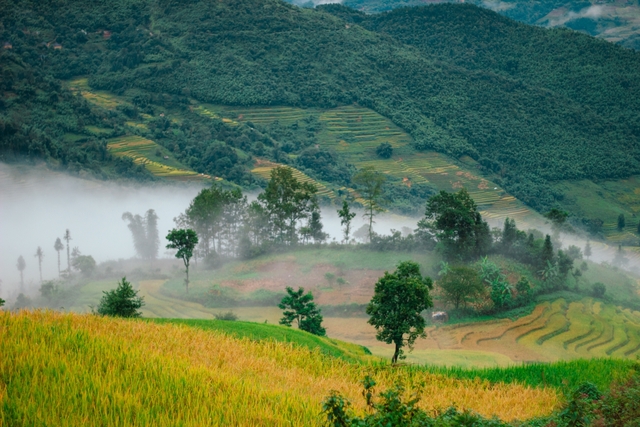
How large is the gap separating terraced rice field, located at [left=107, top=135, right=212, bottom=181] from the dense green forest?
3.86 m

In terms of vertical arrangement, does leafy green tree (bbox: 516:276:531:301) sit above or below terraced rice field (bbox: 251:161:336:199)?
below

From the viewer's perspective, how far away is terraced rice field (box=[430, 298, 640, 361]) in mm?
35219

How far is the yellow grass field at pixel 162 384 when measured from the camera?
6.74m

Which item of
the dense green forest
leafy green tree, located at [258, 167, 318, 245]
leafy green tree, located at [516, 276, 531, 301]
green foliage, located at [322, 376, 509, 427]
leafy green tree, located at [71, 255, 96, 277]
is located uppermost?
the dense green forest

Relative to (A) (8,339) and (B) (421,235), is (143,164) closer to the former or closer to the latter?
(B) (421,235)

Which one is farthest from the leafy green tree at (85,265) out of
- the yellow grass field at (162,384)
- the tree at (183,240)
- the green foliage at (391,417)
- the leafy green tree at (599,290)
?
the green foliage at (391,417)

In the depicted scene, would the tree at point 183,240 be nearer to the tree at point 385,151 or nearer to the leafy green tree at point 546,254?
the leafy green tree at point 546,254

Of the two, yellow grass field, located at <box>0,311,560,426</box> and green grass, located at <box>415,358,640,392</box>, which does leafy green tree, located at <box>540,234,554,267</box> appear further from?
yellow grass field, located at <box>0,311,560,426</box>

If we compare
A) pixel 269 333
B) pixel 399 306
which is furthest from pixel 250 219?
pixel 269 333

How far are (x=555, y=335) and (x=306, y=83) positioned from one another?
11965 cm

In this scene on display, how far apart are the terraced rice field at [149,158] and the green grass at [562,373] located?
3223 inches

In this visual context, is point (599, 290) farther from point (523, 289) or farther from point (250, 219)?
point (250, 219)

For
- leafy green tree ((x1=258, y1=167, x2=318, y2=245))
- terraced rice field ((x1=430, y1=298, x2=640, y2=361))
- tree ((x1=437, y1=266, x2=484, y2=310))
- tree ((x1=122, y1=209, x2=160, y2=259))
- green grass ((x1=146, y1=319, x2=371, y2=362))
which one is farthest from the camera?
tree ((x1=122, y1=209, x2=160, y2=259))

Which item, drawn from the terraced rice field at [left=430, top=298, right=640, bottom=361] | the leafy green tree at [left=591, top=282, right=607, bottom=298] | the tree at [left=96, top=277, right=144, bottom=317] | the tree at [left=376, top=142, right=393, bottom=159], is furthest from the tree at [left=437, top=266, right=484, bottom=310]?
the tree at [left=376, top=142, right=393, bottom=159]
